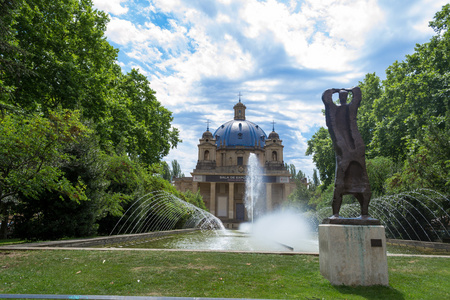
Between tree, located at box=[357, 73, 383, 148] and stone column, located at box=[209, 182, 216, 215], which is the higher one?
tree, located at box=[357, 73, 383, 148]

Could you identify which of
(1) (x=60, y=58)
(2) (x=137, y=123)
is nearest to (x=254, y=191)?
(2) (x=137, y=123)

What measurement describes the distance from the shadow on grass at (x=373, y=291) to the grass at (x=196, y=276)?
1 centimetres

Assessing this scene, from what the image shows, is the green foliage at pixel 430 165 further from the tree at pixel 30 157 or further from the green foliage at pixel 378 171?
the tree at pixel 30 157

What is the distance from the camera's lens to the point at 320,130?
36.8 meters

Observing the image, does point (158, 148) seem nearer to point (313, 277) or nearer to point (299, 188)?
point (313, 277)

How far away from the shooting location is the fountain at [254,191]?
63344mm

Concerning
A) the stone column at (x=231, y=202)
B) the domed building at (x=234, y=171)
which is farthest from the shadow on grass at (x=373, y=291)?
the stone column at (x=231, y=202)

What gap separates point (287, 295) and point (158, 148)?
22662mm

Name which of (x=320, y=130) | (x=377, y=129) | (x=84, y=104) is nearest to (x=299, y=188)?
(x=320, y=130)

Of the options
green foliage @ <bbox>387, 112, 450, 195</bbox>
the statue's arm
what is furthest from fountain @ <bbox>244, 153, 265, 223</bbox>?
the statue's arm

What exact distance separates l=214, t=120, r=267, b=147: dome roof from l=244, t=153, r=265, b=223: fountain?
6.39 metres

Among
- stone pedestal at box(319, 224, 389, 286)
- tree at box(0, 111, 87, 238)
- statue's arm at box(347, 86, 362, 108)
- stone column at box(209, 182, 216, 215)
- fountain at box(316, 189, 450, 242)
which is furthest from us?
stone column at box(209, 182, 216, 215)

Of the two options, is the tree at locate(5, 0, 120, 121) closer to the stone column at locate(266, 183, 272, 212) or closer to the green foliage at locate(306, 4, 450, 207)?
the green foliage at locate(306, 4, 450, 207)

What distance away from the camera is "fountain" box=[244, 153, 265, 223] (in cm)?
6334
